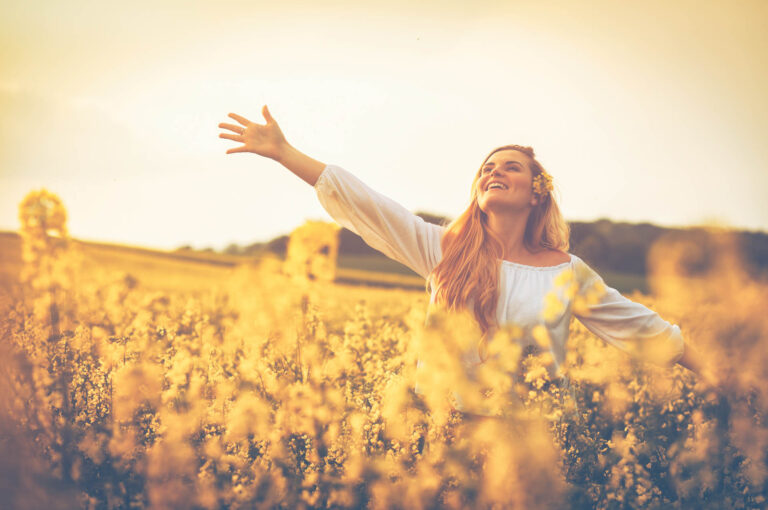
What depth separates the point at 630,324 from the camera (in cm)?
307

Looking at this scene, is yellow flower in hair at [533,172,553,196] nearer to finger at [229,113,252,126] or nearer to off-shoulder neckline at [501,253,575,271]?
off-shoulder neckline at [501,253,575,271]

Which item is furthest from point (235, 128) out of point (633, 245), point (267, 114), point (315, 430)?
point (633, 245)

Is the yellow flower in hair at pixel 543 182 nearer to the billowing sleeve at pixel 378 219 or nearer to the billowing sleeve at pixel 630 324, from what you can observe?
the billowing sleeve at pixel 630 324

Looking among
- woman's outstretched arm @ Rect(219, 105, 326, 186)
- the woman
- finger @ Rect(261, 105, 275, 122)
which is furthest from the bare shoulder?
finger @ Rect(261, 105, 275, 122)

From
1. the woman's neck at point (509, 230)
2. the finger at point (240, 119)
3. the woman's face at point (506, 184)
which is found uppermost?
the finger at point (240, 119)

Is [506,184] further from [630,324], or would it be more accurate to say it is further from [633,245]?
[633,245]

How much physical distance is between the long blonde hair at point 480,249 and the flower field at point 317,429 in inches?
7.6

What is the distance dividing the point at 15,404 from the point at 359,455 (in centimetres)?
175

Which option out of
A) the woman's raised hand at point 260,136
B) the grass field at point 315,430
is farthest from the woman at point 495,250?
the grass field at point 315,430

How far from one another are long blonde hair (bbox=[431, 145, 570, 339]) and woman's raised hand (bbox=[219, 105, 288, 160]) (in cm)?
107

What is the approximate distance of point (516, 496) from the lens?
2.30m

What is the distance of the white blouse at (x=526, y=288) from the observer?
2.93m

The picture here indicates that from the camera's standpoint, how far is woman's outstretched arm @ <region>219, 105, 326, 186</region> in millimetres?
2906

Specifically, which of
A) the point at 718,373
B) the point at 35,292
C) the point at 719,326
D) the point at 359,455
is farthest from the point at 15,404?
the point at 719,326
